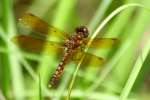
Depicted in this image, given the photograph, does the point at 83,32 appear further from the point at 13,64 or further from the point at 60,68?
the point at 13,64

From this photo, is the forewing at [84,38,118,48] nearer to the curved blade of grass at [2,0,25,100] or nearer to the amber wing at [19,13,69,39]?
the amber wing at [19,13,69,39]

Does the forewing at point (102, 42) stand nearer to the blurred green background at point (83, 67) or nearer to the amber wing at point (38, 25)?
the blurred green background at point (83, 67)

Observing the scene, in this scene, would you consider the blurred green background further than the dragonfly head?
No

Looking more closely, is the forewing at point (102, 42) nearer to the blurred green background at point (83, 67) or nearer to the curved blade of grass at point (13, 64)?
the blurred green background at point (83, 67)

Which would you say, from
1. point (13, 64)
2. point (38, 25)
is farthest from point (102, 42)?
point (13, 64)

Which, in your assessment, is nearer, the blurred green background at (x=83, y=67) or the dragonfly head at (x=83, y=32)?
the blurred green background at (x=83, y=67)

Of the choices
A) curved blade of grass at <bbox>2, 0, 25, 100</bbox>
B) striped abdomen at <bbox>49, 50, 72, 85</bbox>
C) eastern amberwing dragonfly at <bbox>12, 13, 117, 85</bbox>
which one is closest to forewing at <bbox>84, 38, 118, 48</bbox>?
eastern amberwing dragonfly at <bbox>12, 13, 117, 85</bbox>

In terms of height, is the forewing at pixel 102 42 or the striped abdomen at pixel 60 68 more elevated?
the forewing at pixel 102 42

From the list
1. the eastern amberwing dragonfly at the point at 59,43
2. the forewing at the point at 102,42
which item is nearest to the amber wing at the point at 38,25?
the eastern amberwing dragonfly at the point at 59,43

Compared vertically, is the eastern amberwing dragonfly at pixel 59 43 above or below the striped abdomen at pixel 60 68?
above

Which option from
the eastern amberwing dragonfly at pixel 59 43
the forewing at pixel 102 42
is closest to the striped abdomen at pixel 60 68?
the eastern amberwing dragonfly at pixel 59 43
